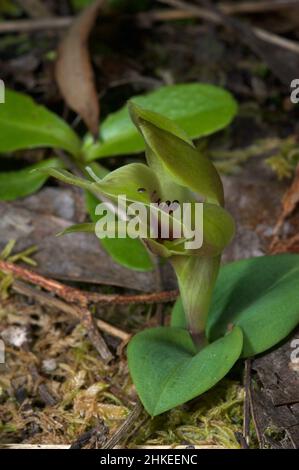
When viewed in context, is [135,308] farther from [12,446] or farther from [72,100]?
[72,100]

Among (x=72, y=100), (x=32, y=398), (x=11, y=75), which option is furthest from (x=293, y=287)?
(x=11, y=75)

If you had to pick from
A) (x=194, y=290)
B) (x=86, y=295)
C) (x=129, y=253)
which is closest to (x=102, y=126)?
(x=129, y=253)

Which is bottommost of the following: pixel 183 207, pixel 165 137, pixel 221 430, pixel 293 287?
pixel 221 430

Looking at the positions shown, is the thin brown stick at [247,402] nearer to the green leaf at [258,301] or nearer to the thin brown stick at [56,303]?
the green leaf at [258,301]

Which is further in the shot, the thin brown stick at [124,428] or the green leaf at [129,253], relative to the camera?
the green leaf at [129,253]

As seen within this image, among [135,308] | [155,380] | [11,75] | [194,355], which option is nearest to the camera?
[155,380]

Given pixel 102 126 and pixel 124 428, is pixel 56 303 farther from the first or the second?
pixel 102 126

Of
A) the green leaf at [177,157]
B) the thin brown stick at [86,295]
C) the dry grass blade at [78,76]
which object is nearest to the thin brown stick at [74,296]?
the thin brown stick at [86,295]
